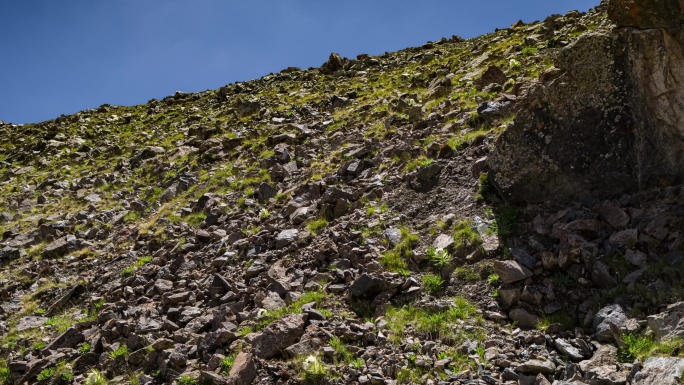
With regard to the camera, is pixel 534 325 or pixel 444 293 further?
pixel 444 293

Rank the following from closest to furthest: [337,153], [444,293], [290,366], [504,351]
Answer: [504,351] → [290,366] → [444,293] → [337,153]

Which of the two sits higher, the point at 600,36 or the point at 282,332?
the point at 600,36

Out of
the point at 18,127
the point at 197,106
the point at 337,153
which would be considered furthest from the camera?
the point at 18,127

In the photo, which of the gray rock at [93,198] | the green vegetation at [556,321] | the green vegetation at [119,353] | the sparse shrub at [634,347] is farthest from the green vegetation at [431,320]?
the gray rock at [93,198]

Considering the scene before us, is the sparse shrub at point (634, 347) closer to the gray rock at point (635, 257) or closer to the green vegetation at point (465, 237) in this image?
the gray rock at point (635, 257)

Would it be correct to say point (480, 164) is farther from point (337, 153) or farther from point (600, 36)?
point (337, 153)

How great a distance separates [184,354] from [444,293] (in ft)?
17.9

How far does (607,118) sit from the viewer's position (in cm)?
1105

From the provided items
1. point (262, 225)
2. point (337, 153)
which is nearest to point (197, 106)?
point (337, 153)

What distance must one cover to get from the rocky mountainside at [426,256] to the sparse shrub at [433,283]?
0.06 metres

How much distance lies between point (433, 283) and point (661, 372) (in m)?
4.56

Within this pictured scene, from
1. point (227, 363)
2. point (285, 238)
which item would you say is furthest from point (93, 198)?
point (227, 363)

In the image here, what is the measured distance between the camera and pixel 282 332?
412 inches

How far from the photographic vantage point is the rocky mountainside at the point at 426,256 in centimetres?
908
